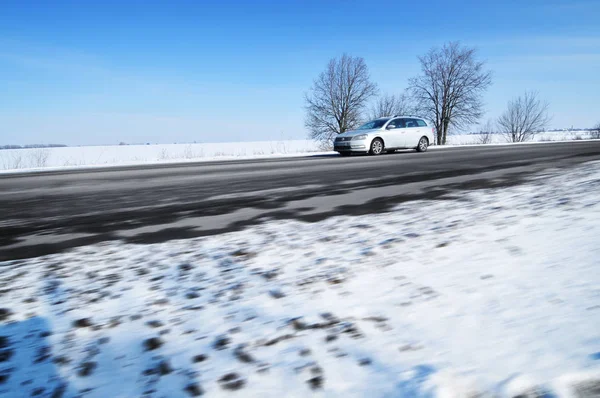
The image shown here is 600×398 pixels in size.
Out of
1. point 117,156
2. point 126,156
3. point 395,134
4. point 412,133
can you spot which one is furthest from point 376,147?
point 117,156

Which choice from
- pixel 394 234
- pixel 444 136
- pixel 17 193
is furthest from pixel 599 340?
pixel 444 136

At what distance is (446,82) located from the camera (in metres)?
43.6

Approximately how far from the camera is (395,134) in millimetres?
15453

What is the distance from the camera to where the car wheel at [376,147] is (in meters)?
14.9

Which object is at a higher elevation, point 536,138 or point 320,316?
point 536,138

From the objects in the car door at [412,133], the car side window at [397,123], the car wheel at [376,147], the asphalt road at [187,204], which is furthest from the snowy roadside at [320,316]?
the car door at [412,133]

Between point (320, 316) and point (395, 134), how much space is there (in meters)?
14.8

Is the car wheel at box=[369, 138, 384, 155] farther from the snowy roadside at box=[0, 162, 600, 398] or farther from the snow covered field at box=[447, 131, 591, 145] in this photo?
the snow covered field at box=[447, 131, 591, 145]

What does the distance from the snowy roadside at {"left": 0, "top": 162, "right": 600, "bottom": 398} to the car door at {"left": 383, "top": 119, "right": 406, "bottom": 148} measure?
41.9ft

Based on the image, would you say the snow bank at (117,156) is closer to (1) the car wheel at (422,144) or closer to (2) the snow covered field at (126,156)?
(2) the snow covered field at (126,156)

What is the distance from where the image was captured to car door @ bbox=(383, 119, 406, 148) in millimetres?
15242

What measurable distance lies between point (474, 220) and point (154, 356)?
2.78m

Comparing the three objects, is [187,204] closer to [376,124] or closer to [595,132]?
[376,124]

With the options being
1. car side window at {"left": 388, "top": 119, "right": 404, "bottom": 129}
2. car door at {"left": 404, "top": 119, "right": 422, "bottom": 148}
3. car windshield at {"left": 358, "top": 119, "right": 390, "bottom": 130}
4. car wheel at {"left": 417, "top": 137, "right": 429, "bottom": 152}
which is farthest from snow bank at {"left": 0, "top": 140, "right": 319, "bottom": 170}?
car wheel at {"left": 417, "top": 137, "right": 429, "bottom": 152}
